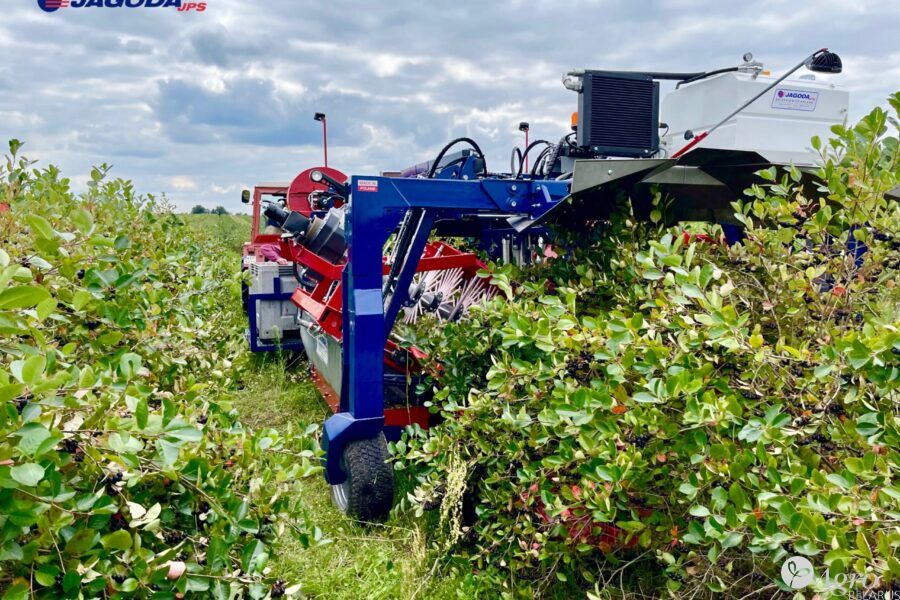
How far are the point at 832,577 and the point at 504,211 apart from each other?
2.27 m

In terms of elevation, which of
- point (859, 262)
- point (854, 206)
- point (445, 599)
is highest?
point (854, 206)

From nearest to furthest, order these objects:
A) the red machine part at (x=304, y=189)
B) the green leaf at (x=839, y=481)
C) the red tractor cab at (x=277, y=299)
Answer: the green leaf at (x=839, y=481)
the red tractor cab at (x=277, y=299)
the red machine part at (x=304, y=189)

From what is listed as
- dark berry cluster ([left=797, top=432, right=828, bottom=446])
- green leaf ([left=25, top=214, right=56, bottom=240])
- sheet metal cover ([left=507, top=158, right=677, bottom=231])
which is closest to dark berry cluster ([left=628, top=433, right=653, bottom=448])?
dark berry cluster ([left=797, top=432, right=828, bottom=446])

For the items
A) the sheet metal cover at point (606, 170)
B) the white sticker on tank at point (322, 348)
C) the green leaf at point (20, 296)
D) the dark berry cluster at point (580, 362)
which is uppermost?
the sheet metal cover at point (606, 170)

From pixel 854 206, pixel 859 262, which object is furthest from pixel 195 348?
pixel 859 262

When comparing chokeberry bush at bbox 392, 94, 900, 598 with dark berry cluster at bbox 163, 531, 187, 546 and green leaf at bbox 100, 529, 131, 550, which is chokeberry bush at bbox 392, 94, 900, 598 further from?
green leaf at bbox 100, 529, 131, 550

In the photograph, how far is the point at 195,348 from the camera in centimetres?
279

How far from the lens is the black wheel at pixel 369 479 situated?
10.8 feet

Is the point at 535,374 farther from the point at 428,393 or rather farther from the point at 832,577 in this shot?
the point at 428,393

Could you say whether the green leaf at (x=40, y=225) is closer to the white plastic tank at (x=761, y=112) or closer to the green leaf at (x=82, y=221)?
the green leaf at (x=82, y=221)

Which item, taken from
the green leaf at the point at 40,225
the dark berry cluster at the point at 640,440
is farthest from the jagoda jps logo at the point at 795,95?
the green leaf at the point at 40,225

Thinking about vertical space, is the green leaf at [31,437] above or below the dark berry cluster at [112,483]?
above

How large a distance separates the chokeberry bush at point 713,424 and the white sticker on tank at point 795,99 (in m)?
4.87

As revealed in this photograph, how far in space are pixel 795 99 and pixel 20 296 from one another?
7.65 meters
